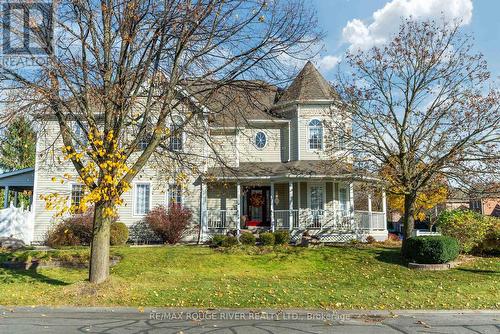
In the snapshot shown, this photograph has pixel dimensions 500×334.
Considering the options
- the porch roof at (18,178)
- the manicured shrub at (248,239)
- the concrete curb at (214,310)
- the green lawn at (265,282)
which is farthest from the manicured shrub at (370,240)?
the porch roof at (18,178)

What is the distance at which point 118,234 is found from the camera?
2011 cm

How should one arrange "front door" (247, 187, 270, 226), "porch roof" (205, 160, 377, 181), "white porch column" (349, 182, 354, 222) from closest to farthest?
"porch roof" (205, 160, 377, 181) < "white porch column" (349, 182, 354, 222) < "front door" (247, 187, 270, 226)

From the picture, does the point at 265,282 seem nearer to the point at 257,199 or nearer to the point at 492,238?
the point at 492,238

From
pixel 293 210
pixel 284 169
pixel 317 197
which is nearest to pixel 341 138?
pixel 284 169

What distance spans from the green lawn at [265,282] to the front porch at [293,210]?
13.2ft

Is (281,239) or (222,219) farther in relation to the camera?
(222,219)

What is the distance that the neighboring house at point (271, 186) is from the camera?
2220 cm

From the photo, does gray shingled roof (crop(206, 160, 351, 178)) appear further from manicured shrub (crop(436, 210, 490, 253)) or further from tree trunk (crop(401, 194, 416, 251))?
manicured shrub (crop(436, 210, 490, 253))

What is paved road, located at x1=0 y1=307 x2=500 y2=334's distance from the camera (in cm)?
781

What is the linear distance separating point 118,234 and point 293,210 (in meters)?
8.62

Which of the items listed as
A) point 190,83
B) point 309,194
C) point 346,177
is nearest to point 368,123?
point 346,177

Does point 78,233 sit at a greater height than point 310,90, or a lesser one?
lesser

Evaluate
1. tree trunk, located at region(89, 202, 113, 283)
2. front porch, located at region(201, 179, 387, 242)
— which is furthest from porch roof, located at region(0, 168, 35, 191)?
tree trunk, located at region(89, 202, 113, 283)

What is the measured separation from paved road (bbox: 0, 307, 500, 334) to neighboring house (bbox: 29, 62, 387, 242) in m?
11.9
